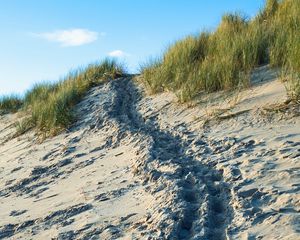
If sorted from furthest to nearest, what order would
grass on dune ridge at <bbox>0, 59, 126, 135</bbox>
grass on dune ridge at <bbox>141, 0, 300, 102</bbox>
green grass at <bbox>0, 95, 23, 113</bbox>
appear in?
1. green grass at <bbox>0, 95, 23, 113</bbox>
2. grass on dune ridge at <bbox>0, 59, 126, 135</bbox>
3. grass on dune ridge at <bbox>141, 0, 300, 102</bbox>

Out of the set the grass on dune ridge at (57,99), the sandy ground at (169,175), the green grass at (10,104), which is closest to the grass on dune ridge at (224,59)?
the sandy ground at (169,175)

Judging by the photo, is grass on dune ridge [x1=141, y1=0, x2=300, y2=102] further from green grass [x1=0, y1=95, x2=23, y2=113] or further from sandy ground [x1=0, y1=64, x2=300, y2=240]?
green grass [x1=0, y1=95, x2=23, y2=113]

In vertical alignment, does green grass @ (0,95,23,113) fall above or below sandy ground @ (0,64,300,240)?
above

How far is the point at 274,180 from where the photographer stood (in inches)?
126

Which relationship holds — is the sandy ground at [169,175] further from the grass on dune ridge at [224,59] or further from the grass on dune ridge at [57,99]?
the grass on dune ridge at [57,99]

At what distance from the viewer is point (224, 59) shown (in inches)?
255

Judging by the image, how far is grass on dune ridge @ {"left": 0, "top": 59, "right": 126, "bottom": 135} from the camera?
296 inches

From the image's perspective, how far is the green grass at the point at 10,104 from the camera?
1102cm

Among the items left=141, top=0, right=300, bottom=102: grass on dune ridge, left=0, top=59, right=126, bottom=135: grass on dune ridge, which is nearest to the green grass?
left=0, top=59, right=126, bottom=135: grass on dune ridge

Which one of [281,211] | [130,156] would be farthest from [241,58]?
[281,211]

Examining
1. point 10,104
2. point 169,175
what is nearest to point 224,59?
point 169,175

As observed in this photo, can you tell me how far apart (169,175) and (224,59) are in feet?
9.87

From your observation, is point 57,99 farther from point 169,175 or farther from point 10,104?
point 169,175

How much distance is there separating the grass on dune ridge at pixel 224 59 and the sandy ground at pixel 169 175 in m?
0.24
